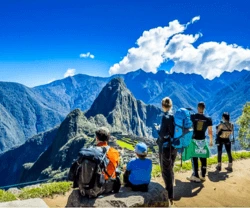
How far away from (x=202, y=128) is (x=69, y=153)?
6705 inches

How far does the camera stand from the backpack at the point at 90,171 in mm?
6458

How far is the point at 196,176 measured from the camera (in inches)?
426

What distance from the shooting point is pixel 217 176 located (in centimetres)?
1182

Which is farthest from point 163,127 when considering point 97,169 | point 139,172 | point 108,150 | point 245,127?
point 245,127

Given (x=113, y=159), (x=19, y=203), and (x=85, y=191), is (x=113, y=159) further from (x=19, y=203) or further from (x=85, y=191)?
(x=19, y=203)

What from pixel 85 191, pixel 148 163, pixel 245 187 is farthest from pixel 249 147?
pixel 85 191

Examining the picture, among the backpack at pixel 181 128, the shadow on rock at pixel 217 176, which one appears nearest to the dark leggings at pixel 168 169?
the backpack at pixel 181 128

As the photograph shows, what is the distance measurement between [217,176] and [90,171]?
24.0 feet

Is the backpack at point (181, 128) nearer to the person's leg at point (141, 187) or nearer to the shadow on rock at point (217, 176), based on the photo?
the person's leg at point (141, 187)

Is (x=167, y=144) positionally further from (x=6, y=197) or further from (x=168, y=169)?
(x=6, y=197)

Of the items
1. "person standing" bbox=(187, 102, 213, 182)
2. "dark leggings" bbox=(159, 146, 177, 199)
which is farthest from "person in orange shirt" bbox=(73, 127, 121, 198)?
"person standing" bbox=(187, 102, 213, 182)

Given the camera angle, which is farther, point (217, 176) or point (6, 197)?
point (217, 176)

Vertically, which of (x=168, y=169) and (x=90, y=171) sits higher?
(x=90, y=171)

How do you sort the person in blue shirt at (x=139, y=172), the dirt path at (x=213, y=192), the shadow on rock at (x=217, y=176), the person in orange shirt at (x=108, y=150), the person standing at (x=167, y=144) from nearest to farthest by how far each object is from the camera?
the person in orange shirt at (x=108, y=150), the person in blue shirt at (x=139, y=172), the person standing at (x=167, y=144), the dirt path at (x=213, y=192), the shadow on rock at (x=217, y=176)
